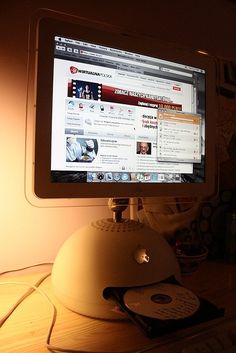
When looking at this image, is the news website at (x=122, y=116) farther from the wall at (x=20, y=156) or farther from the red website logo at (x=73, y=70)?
the wall at (x=20, y=156)

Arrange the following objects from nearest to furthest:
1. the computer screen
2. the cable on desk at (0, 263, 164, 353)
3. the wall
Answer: the cable on desk at (0, 263, 164, 353), the computer screen, the wall

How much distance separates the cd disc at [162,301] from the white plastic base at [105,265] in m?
0.02

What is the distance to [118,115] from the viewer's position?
0.58 m

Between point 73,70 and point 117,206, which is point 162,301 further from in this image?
point 73,70

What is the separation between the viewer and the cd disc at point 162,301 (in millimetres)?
452

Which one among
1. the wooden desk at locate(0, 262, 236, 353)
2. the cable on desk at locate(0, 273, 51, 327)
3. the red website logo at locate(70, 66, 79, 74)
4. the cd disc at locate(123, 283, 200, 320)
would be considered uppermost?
the red website logo at locate(70, 66, 79, 74)

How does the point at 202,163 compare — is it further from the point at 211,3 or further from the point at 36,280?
the point at 211,3

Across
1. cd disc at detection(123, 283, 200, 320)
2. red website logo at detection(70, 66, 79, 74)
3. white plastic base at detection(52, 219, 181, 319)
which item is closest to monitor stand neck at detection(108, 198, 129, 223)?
white plastic base at detection(52, 219, 181, 319)

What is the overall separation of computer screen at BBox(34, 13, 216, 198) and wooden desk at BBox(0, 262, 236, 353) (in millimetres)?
205

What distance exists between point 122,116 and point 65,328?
0.38 meters

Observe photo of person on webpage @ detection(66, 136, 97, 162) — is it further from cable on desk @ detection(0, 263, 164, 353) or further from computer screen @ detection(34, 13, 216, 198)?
cable on desk @ detection(0, 263, 164, 353)

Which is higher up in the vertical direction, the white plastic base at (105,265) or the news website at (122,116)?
the news website at (122,116)

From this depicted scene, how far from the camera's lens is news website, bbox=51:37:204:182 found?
1.76 ft

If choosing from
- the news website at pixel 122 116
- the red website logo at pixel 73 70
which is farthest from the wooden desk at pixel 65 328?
the red website logo at pixel 73 70
